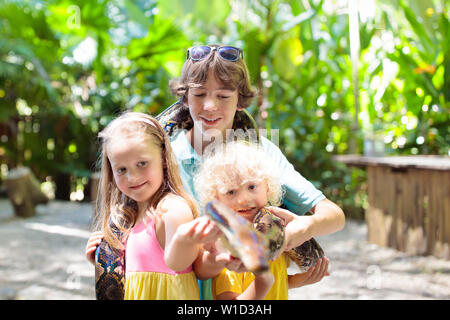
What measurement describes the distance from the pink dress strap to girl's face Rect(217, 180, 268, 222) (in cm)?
12

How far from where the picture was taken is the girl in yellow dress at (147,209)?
2.33ft

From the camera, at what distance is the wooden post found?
161 inches

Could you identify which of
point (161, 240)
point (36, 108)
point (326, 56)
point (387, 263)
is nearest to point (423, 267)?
point (387, 263)

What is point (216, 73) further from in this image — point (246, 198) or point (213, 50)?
point (246, 198)

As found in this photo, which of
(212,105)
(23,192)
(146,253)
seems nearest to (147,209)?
(146,253)

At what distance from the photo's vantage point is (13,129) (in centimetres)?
522

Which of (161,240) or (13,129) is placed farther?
(13,129)

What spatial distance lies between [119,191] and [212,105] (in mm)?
221

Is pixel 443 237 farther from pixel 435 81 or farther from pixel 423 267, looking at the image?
pixel 435 81

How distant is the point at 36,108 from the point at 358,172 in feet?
11.4

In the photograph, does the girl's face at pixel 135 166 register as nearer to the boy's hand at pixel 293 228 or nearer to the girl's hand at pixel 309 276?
the boy's hand at pixel 293 228

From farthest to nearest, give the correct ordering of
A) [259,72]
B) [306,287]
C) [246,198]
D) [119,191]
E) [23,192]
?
1. [23,192]
2. [259,72]
3. [306,287]
4. [119,191]
5. [246,198]

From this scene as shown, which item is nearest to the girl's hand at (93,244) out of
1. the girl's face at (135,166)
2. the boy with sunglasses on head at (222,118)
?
the boy with sunglasses on head at (222,118)

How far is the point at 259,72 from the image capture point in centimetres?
213
